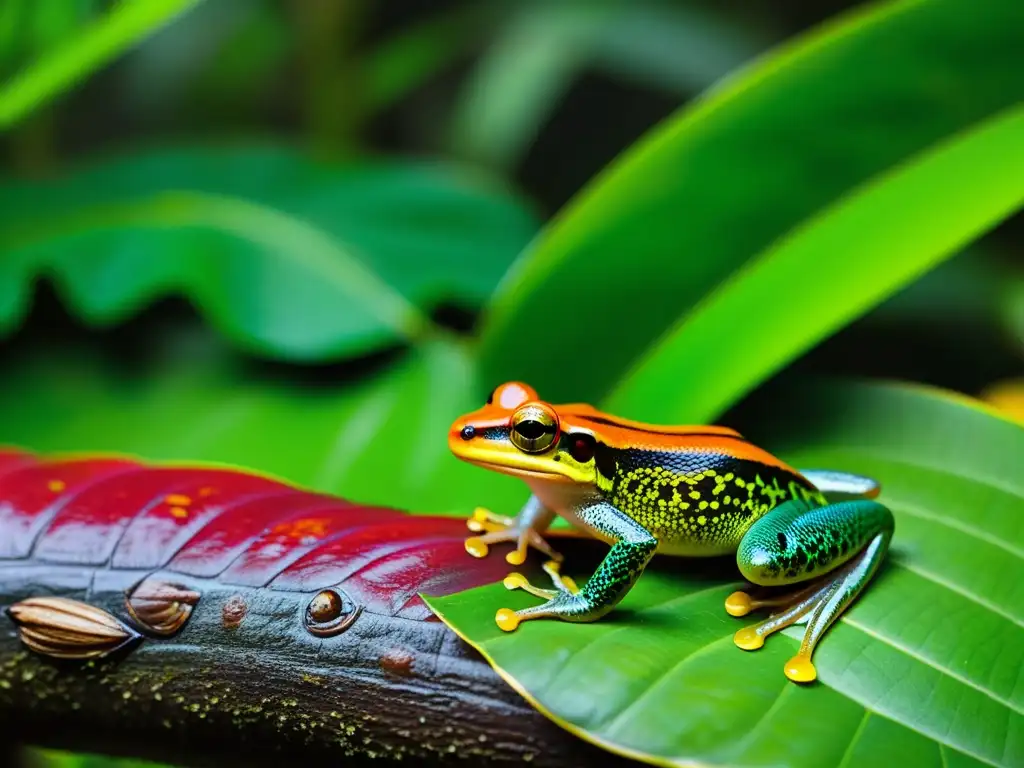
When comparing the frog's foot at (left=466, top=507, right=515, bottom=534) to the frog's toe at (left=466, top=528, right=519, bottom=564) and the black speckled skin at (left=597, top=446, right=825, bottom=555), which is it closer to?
the frog's toe at (left=466, top=528, right=519, bottom=564)

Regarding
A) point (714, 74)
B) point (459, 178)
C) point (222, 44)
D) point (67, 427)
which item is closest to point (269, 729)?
point (67, 427)

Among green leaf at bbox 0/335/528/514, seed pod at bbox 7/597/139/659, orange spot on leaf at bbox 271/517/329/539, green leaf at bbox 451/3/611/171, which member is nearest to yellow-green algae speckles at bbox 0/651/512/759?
seed pod at bbox 7/597/139/659

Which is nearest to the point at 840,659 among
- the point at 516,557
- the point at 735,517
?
the point at 735,517

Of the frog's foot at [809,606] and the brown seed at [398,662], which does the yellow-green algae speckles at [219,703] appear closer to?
the brown seed at [398,662]

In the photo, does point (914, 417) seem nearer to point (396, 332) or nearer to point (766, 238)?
point (766, 238)

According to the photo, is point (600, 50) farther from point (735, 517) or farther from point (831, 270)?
point (735, 517)

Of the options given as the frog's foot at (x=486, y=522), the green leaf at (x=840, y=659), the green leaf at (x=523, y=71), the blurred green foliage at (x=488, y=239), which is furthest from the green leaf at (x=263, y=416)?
the green leaf at (x=523, y=71)
